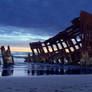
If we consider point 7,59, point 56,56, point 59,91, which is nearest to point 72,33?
point 56,56

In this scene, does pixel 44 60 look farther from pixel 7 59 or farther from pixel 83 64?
pixel 83 64

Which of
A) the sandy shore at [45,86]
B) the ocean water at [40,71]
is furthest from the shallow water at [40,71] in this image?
the sandy shore at [45,86]

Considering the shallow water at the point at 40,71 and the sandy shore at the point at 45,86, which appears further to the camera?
the shallow water at the point at 40,71

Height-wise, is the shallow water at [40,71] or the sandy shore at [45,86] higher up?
the shallow water at [40,71]

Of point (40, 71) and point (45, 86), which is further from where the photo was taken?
point (40, 71)

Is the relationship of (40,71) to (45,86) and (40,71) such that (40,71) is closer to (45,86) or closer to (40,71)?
(40,71)

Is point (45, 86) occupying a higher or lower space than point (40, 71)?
lower

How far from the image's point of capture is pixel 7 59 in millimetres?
21031

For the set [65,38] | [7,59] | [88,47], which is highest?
[65,38]

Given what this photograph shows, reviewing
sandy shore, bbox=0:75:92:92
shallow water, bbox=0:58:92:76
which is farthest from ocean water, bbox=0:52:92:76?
sandy shore, bbox=0:75:92:92

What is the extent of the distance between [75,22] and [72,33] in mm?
1584

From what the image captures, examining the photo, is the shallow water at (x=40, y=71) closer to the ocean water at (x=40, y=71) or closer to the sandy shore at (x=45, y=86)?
the ocean water at (x=40, y=71)

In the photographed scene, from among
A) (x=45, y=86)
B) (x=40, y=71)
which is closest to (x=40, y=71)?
(x=40, y=71)

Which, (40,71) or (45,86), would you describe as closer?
(45,86)
